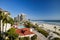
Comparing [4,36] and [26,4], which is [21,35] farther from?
[26,4]

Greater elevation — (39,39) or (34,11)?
(34,11)

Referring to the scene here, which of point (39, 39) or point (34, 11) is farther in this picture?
A: point (34, 11)

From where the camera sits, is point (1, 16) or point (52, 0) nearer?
point (1, 16)

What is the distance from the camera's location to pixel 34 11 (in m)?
9.20

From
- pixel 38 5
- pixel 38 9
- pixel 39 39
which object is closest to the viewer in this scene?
pixel 39 39

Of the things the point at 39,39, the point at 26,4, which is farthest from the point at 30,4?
the point at 39,39

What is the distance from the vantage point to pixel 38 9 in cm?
938

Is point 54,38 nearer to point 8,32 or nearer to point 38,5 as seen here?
point 8,32

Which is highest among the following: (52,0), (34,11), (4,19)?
(52,0)

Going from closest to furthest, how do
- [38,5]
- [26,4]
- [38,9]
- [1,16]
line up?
[1,16] → [26,4] → [38,5] → [38,9]

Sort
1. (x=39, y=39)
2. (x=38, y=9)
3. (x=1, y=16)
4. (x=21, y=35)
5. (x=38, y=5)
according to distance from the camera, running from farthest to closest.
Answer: (x=38, y=9) < (x=38, y=5) < (x=39, y=39) < (x=21, y=35) < (x=1, y=16)

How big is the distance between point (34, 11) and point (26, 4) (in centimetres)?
150

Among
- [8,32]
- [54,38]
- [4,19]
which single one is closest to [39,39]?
[54,38]

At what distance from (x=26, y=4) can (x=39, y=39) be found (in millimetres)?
3005
